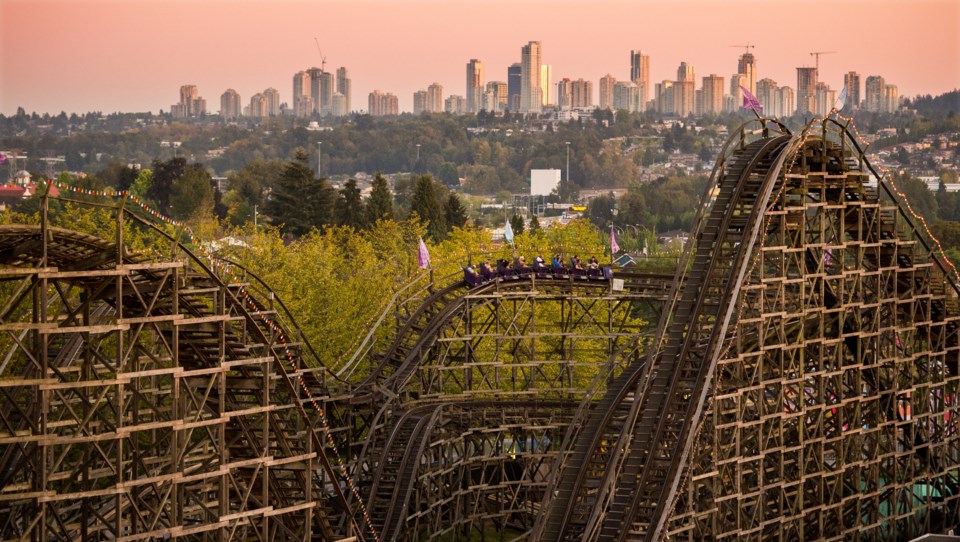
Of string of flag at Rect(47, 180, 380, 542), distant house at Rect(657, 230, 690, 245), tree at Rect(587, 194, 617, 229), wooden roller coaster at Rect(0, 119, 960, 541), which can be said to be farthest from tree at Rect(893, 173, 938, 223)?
string of flag at Rect(47, 180, 380, 542)

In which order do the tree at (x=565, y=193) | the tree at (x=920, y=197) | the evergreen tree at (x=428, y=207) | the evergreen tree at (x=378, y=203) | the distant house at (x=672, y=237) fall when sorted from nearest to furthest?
the evergreen tree at (x=378, y=203), the evergreen tree at (x=428, y=207), the tree at (x=920, y=197), the distant house at (x=672, y=237), the tree at (x=565, y=193)

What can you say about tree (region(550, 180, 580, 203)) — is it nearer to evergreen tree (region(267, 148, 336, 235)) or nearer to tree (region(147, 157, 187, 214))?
tree (region(147, 157, 187, 214))

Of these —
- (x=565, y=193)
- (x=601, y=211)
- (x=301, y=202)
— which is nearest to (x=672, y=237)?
(x=601, y=211)

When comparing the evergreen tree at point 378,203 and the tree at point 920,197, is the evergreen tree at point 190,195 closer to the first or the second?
the evergreen tree at point 378,203

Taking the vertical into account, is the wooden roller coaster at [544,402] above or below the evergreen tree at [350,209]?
below

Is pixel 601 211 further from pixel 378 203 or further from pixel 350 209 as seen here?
pixel 378 203

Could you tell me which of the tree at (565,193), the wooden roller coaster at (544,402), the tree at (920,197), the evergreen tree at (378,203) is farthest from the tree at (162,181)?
the wooden roller coaster at (544,402)
